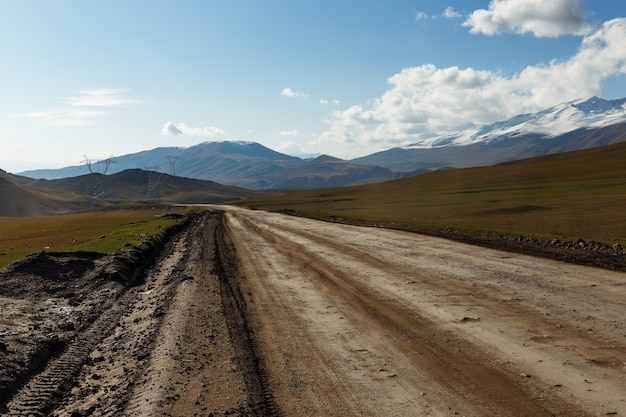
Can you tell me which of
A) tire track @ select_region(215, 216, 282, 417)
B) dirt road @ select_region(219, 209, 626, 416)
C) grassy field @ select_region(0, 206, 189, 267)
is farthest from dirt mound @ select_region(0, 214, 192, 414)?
dirt road @ select_region(219, 209, 626, 416)

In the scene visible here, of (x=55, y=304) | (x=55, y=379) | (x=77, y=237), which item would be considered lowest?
(x=55, y=379)

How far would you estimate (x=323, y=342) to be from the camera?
34.9ft

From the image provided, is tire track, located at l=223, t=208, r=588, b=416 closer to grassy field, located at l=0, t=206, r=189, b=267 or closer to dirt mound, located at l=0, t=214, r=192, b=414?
dirt mound, located at l=0, t=214, r=192, b=414

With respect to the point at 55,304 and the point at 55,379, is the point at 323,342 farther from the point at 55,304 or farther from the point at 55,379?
the point at 55,304

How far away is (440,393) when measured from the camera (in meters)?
7.80

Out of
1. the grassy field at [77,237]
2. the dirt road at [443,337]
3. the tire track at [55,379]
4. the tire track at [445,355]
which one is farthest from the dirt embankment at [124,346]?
the grassy field at [77,237]

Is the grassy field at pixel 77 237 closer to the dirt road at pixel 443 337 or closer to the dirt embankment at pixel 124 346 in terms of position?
→ the dirt embankment at pixel 124 346

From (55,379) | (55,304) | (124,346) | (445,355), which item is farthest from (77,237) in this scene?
(445,355)

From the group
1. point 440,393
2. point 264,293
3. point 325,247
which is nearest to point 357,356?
point 440,393

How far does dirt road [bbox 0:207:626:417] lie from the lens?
7.73 m

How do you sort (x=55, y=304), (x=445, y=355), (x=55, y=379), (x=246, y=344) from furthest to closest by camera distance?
1. (x=55, y=304)
2. (x=246, y=344)
3. (x=445, y=355)
4. (x=55, y=379)

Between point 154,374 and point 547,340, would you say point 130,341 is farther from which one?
point 547,340

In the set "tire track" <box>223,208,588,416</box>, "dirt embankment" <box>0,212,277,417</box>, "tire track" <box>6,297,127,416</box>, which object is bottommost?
"tire track" <box>6,297,127,416</box>

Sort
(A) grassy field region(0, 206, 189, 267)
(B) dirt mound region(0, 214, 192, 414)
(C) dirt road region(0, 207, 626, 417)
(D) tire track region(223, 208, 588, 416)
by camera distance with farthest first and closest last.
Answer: (A) grassy field region(0, 206, 189, 267), (B) dirt mound region(0, 214, 192, 414), (C) dirt road region(0, 207, 626, 417), (D) tire track region(223, 208, 588, 416)
